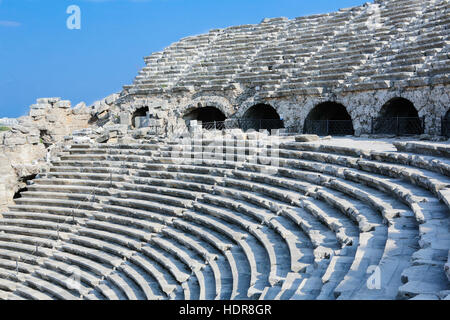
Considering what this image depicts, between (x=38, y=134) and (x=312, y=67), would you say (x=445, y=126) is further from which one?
(x=38, y=134)

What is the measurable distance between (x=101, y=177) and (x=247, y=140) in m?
5.44

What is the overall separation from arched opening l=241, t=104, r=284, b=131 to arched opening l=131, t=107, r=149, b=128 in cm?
538

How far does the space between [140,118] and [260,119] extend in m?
6.77

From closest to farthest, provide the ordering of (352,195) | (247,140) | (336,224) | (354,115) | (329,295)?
(329,295) < (336,224) < (352,195) < (247,140) < (354,115)

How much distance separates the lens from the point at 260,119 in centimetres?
2348

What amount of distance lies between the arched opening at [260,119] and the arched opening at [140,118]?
5381 mm

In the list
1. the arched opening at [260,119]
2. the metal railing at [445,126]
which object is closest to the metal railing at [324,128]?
the arched opening at [260,119]

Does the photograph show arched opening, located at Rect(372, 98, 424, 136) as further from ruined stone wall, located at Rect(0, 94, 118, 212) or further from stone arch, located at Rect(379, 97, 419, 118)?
ruined stone wall, located at Rect(0, 94, 118, 212)

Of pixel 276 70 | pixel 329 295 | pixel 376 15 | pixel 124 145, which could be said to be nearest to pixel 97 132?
pixel 124 145

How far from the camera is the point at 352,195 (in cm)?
1069

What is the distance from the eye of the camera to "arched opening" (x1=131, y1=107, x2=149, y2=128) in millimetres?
26447

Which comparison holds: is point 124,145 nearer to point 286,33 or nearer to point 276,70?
point 276,70

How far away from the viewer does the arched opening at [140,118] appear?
86.8ft

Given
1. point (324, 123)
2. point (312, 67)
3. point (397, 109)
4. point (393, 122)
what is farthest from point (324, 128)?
point (393, 122)
